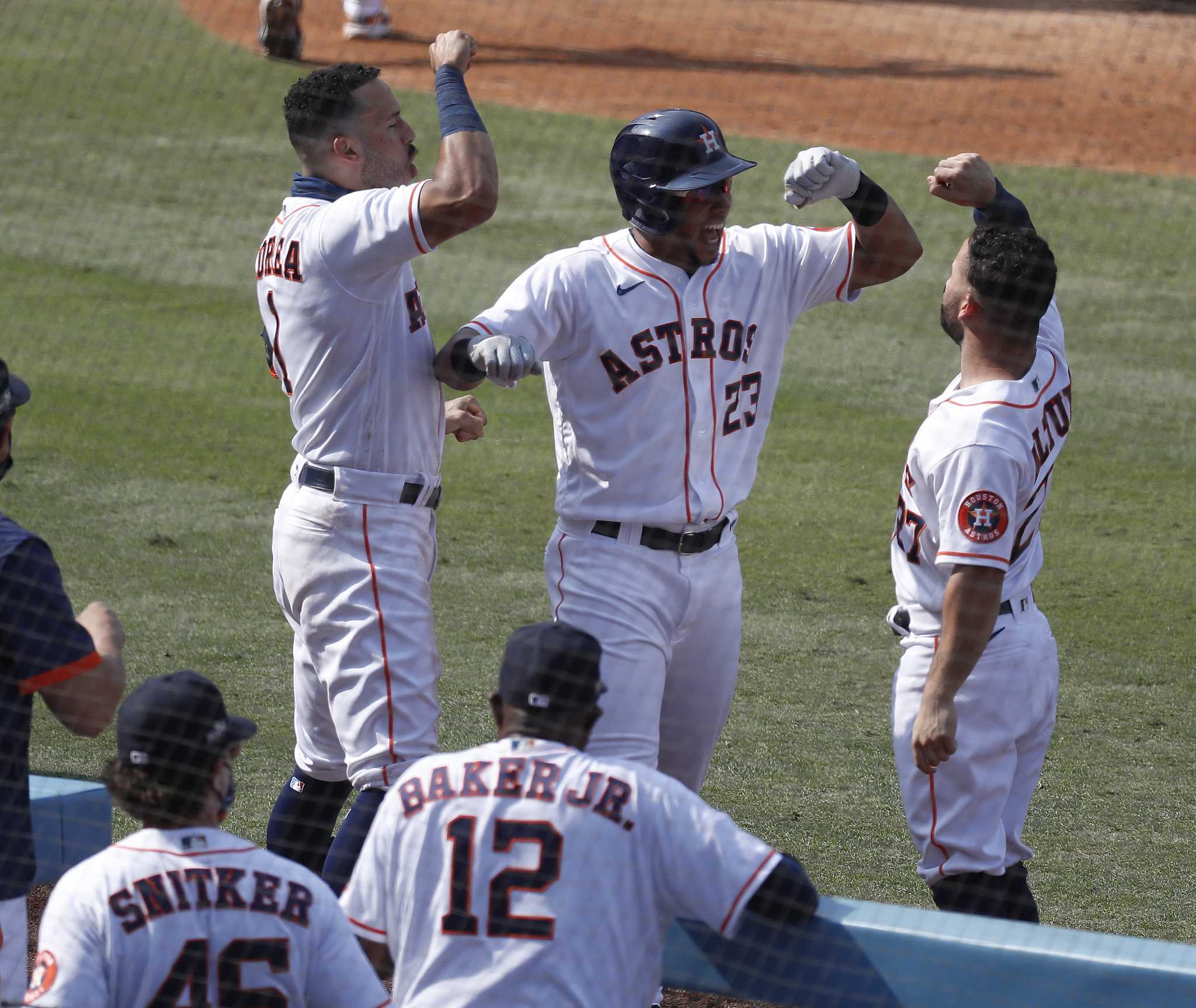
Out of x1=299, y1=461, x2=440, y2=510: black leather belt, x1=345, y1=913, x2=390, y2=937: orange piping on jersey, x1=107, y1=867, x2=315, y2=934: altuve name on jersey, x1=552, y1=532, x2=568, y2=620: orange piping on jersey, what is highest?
x1=299, y1=461, x2=440, y2=510: black leather belt

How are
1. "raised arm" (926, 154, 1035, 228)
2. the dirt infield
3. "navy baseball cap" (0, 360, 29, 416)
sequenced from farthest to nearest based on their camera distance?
the dirt infield, "raised arm" (926, 154, 1035, 228), "navy baseball cap" (0, 360, 29, 416)

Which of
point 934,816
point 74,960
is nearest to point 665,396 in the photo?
point 934,816

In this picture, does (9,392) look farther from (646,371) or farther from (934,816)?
(934,816)

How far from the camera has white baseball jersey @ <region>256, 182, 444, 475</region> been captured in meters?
3.15

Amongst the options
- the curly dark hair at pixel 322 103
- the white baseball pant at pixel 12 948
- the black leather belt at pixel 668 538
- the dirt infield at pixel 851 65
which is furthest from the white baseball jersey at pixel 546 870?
the dirt infield at pixel 851 65

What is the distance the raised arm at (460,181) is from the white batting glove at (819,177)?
59 cm

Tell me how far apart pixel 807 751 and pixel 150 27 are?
13619 millimetres

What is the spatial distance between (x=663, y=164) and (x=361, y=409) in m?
0.77

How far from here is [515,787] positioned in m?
2.12

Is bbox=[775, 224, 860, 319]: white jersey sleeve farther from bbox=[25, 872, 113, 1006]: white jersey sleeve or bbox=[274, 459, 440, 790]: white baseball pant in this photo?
bbox=[25, 872, 113, 1006]: white jersey sleeve

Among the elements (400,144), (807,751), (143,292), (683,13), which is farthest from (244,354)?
(683,13)

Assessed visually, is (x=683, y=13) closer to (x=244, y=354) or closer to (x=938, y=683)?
(x=244, y=354)

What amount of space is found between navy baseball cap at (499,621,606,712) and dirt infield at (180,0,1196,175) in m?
11.7

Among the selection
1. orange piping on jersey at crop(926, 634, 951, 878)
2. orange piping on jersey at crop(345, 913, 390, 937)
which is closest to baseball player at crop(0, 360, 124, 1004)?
orange piping on jersey at crop(345, 913, 390, 937)
